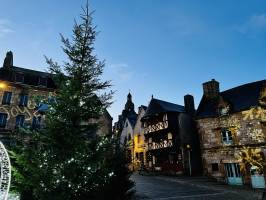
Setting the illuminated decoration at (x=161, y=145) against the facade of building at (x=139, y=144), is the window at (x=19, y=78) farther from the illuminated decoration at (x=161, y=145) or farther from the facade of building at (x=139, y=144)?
the illuminated decoration at (x=161, y=145)

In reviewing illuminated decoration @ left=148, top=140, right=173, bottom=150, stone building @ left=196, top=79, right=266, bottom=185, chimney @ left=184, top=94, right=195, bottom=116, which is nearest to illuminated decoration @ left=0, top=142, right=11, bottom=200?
stone building @ left=196, top=79, right=266, bottom=185

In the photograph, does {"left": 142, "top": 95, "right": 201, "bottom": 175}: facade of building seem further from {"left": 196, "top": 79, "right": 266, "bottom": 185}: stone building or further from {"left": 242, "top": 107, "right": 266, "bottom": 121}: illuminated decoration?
{"left": 242, "top": 107, "right": 266, "bottom": 121}: illuminated decoration

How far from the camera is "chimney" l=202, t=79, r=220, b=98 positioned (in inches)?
917

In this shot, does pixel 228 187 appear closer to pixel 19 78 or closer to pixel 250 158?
pixel 250 158

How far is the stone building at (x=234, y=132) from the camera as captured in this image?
1792 cm

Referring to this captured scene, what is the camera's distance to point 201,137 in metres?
21.9

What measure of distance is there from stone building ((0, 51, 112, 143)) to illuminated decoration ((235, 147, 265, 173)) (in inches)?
756

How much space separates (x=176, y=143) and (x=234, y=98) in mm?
8851

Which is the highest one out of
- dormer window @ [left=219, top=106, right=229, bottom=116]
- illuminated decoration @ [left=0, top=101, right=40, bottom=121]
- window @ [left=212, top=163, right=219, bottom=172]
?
illuminated decoration @ [left=0, top=101, right=40, bottom=121]

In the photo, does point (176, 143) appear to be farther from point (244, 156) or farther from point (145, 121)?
point (244, 156)

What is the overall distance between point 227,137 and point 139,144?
15840 millimetres

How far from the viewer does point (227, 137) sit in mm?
20109

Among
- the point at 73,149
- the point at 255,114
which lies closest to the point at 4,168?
the point at 73,149

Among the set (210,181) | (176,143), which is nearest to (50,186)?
(210,181)
